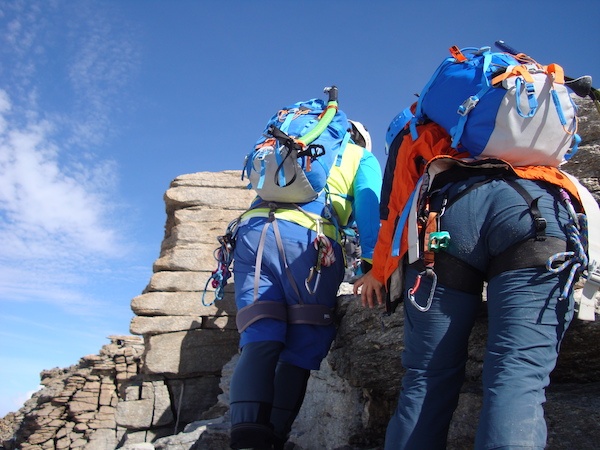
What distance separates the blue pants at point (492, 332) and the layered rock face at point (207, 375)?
1.01m

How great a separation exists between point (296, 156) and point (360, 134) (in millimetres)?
1262

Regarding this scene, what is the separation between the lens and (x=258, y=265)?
13.2 ft

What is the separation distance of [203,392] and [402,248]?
7010mm

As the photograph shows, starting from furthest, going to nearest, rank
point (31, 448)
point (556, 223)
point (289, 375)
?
point (31, 448) < point (289, 375) < point (556, 223)

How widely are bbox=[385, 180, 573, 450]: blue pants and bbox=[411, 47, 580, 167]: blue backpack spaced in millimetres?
198

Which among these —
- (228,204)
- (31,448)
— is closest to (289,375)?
(228,204)

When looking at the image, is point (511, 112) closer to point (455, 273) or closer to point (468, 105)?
point (468, 105)

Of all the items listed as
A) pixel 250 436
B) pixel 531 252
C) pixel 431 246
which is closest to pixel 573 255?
pixel 531 252

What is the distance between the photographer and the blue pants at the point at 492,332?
2.27 metres

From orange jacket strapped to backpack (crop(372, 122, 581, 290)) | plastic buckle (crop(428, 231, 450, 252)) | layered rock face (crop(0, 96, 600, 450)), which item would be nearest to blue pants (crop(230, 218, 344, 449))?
layered rock face (crop(0, 96, 600, 450))

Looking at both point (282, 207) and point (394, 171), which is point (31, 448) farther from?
point (394, 171)

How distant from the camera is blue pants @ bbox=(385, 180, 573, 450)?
2273mm

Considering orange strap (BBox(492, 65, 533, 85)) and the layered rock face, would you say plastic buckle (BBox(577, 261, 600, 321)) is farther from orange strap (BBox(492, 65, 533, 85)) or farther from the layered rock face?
orange strap (BBox(492, 65, 533, 85))

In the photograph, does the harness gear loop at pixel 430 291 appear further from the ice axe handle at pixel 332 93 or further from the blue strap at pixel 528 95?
the ice axe handle at pixel 332 93
